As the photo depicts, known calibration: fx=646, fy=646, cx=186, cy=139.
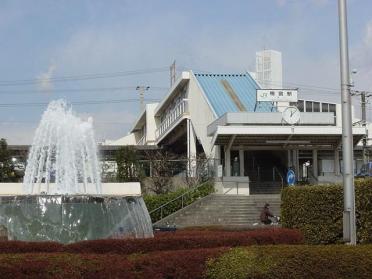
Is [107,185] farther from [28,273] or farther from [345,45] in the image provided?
[28,273]

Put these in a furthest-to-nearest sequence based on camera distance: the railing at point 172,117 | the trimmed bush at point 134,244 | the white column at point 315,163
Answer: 1. the railing at point 172,117
2. the white column at point 315,163
3. the trimmed bush at point 134,244

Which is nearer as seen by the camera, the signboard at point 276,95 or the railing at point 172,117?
the signboard at point 276,95

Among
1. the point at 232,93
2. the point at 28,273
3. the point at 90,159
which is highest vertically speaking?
the point at 232,93

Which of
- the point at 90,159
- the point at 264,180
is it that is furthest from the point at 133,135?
the point at 90,159

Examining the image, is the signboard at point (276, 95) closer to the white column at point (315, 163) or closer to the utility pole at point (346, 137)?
the white column at point (315, 163)

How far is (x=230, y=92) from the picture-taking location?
5262cm

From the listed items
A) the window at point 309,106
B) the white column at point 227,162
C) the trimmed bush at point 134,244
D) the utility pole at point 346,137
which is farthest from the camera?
the window at point 309,106

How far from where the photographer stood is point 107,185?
147 feet

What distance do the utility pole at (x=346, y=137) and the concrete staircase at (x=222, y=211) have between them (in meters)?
22.1

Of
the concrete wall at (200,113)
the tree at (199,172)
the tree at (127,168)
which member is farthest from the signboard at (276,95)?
the tree at (127,168)

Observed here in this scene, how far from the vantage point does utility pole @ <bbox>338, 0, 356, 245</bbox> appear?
13.1 m

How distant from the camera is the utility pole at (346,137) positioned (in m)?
13.1

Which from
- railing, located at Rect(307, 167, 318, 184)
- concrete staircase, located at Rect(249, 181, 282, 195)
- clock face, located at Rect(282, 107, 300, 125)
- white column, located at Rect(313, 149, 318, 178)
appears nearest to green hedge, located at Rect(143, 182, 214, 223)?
concrete staircase, located at Rect(249, 181, 282, 195)

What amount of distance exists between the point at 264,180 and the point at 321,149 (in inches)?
182
